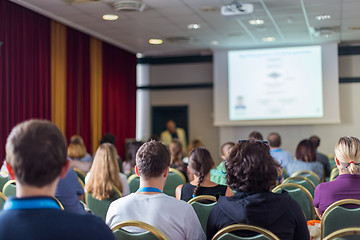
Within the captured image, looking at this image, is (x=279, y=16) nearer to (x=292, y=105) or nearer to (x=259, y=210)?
(x=292, y=105)

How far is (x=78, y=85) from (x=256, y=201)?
7354 millimetres

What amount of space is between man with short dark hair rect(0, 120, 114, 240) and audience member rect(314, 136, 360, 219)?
2235mm

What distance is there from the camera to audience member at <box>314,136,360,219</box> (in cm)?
330

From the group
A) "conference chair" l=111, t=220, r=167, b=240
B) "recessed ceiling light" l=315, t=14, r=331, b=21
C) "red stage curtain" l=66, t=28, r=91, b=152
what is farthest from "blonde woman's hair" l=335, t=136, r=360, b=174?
"red stage curtain" l=66, t=28, r=91, b=152

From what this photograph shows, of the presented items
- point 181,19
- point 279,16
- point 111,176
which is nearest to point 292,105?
point 279,16

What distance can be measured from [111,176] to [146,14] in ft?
12.8

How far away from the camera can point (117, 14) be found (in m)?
7.52

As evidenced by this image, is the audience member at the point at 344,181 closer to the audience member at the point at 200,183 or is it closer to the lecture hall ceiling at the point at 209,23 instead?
the audience member at the point at 200,183

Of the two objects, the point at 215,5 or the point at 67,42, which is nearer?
the point at 215,5

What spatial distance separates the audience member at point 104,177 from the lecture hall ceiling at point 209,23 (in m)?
3.17

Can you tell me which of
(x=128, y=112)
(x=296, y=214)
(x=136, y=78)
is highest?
(x=136, y=78)

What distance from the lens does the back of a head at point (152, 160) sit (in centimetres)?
268

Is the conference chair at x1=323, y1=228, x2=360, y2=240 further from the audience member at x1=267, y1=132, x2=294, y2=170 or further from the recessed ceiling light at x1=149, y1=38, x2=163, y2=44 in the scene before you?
the recessed ceiling light at x1=149, y1=38, x2=163, y2=44

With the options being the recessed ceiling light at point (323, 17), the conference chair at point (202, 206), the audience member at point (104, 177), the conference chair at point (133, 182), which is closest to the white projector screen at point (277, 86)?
the recessed ceiling light at point (323, 17)
